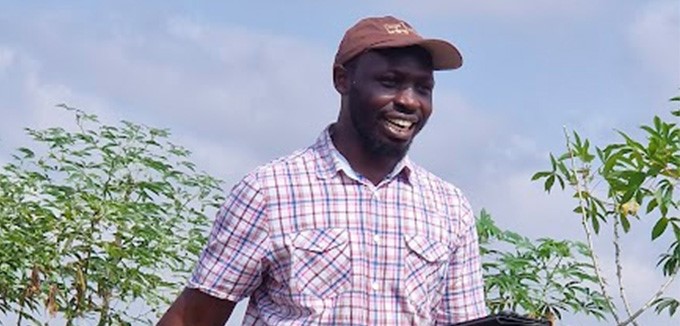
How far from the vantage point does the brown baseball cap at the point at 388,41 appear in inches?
102

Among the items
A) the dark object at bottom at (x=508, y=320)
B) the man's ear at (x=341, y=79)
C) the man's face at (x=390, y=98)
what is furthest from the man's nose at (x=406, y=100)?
the dark object at bottom at (x=508, y=320)

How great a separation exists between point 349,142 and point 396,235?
0.56 feet

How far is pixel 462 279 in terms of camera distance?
2.72 metres

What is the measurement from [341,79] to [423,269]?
336 millimetres

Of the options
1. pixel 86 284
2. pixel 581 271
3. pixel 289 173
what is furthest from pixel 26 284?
pixel 289 173

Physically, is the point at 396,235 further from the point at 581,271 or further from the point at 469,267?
the point at 581,271

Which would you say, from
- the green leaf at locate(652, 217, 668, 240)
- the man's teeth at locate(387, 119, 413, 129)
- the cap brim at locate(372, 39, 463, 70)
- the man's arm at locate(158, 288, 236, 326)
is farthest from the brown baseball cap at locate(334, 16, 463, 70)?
the green leaf at locate(652, 217, 668, 240)

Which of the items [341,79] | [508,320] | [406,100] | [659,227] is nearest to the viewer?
[508,320]

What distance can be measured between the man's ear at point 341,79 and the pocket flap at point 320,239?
9.1 inches

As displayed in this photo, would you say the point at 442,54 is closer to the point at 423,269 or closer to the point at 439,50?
the point at 439,50

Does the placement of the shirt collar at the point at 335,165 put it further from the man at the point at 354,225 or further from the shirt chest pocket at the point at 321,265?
the shirt chest pocket at the point at 321,265

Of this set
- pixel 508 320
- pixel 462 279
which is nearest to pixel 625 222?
pixel 462 279

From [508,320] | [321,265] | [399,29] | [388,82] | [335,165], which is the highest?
[399,29]

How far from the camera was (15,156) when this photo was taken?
19.1 feet
